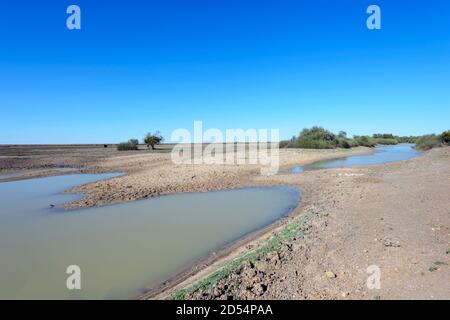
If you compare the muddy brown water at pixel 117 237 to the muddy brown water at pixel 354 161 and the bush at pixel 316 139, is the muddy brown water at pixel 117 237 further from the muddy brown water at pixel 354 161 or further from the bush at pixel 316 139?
the bush at pixel 316 139

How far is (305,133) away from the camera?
49.5 meters

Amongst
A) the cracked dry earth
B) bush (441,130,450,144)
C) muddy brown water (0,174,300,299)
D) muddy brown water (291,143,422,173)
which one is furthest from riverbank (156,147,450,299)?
bush (441,130,450,144)

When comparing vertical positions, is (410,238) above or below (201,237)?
above

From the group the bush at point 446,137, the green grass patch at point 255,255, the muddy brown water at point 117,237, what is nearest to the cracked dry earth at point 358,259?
the green grass patch at point 255,255

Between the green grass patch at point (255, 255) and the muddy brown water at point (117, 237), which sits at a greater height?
the green grass patch at point (255, 255)

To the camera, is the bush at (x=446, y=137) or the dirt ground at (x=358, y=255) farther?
the bush at (x=446, y=137)

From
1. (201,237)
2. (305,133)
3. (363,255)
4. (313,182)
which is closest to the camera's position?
(363,255)

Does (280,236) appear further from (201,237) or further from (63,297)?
(63,297)

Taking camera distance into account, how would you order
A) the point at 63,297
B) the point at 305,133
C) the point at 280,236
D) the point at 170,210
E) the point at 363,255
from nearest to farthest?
the point at 63,297
the point at 363,255
the point at 280,236
the point at 170,210
the point at 305,133

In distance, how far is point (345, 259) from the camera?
4738mm

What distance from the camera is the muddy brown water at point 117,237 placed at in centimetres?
500

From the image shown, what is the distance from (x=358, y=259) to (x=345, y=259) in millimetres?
196

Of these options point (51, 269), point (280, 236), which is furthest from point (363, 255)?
point (51, 269)

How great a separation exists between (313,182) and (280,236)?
8.39 metres
